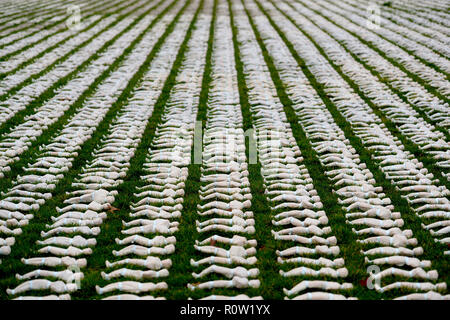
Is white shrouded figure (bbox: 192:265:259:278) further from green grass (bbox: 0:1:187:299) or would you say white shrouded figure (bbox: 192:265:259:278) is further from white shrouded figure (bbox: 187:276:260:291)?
green grass (bbox: 0:1:187:299)

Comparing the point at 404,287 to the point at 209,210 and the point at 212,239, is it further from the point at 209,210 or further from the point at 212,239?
the point at 209,210

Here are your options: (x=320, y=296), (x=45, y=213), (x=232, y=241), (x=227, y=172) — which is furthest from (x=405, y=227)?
(x=45, y=213)

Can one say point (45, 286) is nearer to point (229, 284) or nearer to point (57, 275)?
point (57, 275)

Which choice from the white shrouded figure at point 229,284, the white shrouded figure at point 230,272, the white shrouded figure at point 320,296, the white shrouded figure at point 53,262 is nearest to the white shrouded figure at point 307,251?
the white shrouded figure at point 230,272

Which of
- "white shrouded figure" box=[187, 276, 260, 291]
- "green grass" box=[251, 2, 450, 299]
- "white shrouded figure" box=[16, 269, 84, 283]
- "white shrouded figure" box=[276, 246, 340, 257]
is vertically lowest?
"green grass" box=[251, 2, 450, 299]

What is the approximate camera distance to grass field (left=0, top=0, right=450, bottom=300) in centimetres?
458

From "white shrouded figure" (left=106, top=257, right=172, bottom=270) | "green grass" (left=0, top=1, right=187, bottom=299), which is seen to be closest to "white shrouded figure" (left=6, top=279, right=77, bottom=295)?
"green grass" (left=0, top=1, right=187, bottom=299)

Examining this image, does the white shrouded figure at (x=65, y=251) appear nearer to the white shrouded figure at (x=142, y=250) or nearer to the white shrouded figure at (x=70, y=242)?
the white shrouded figure at (x=70, y=242)

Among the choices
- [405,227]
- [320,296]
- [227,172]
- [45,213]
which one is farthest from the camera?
[227,172]

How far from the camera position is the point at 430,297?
13.5ft

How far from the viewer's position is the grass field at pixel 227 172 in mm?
Result: 4578

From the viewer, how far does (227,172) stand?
7.09 m

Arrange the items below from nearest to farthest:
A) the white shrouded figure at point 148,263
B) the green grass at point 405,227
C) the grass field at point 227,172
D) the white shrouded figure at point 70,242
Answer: the green grass at point 405,227, the grass field at point 227,172, the white shrouded figure at point 148,263, the white shrouded figure at point 70,242

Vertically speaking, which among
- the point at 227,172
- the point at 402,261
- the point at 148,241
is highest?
the point at 148,241
